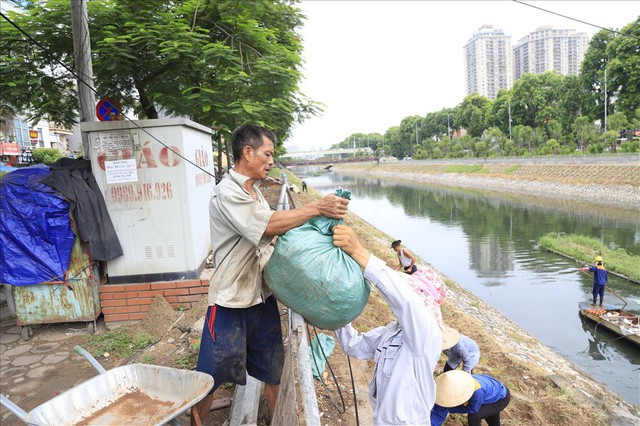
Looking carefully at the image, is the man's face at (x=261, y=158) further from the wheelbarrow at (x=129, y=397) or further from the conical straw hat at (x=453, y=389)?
the conical straw hat at (x=453, y=389)

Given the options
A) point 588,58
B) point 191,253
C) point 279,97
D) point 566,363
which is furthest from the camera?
point 588,58

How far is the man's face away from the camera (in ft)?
7.17

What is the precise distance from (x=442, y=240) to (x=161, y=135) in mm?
17787

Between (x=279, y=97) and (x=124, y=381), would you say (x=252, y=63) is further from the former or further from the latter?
(x=124, y=381)

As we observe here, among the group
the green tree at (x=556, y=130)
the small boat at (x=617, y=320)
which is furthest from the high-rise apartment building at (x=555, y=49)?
the small boat at (x=617, y=320)

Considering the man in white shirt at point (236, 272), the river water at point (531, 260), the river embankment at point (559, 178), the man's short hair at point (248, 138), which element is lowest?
the river water at point (531, 260)

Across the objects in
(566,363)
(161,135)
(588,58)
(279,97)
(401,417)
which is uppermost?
(588,58)

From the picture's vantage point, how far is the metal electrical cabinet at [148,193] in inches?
165

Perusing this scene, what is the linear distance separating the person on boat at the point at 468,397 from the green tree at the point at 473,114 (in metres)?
59.0

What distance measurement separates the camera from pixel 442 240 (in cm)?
2020

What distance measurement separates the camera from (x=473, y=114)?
57344mm

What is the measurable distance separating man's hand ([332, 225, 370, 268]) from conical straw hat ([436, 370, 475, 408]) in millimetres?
1206

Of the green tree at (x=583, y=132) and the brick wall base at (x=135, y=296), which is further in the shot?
the green tree at (x=583, y=132)

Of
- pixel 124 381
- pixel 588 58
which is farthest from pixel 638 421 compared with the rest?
pixel 588 58
